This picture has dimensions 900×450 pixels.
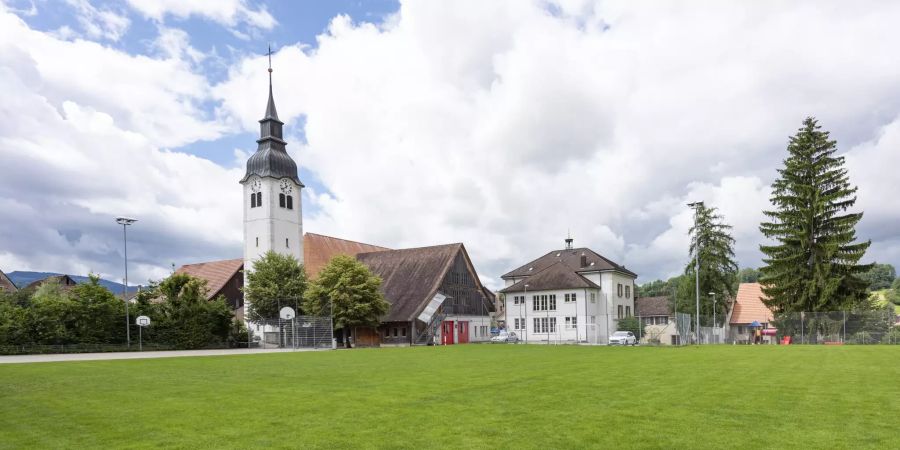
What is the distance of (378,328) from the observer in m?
54.7

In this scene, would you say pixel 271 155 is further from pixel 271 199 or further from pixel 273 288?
pixel 273 288

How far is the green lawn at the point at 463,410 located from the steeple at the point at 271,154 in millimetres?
45080

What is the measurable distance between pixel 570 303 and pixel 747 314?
59.1ft

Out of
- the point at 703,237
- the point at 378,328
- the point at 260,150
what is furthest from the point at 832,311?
the point at 260,150

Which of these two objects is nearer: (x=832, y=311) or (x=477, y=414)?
(x=477, y=414)

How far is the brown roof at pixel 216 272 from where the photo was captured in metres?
63.1

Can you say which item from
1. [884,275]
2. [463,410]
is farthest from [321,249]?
[884,275]

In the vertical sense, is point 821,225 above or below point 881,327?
above

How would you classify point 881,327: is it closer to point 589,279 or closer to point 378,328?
point 589,279

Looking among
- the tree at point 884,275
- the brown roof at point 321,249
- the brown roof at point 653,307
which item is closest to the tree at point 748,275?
the tree at point 884,275

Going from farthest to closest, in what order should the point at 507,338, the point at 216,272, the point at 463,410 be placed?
the point at 216,272, the point at 507,338, the point at 463,410

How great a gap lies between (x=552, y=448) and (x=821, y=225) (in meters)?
47.5

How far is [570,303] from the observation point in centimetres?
5997

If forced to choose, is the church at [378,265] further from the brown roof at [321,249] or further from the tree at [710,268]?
the tree at [710,268]
